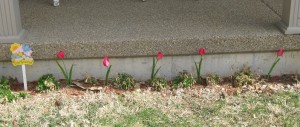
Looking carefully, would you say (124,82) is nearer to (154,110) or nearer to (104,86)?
(104,86)

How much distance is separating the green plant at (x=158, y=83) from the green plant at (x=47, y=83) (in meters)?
0.68

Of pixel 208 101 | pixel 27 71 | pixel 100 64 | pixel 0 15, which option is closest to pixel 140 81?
pixel 100 64

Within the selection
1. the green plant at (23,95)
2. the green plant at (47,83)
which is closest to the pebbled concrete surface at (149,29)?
the green plant at (47,83)

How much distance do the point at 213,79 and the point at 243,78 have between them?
0.21 metres

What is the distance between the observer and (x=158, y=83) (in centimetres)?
349

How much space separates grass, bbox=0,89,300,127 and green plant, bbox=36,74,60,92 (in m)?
0.06

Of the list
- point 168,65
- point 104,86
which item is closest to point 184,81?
point 168,65

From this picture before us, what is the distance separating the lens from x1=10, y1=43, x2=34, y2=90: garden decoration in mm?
3275

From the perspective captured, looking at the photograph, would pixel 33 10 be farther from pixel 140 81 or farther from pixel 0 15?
pixel 140 81

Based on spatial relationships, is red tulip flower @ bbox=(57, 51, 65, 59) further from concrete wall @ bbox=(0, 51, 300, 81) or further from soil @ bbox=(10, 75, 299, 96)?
soil @ bbox=(10, 75, 299, 96)

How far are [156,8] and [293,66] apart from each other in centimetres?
128

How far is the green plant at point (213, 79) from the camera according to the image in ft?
11.6

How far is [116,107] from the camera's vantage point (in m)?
3.24

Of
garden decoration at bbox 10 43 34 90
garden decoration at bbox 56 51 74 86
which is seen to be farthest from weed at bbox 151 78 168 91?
garden decoration at bbox 10 43 34 90
